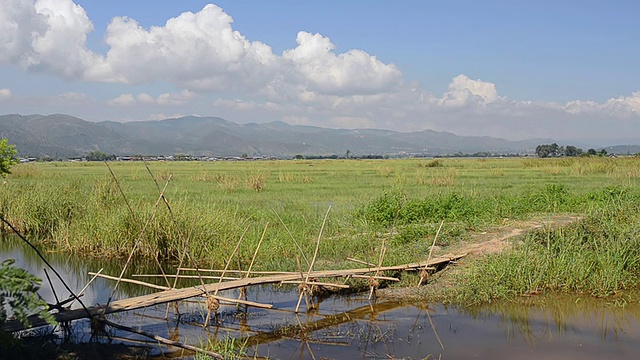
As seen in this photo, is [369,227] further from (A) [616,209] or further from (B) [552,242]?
(A) [616,209]

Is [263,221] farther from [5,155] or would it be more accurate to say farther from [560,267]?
[560,267]

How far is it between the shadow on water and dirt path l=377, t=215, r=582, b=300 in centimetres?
37

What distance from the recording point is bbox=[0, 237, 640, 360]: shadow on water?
6.79 meters

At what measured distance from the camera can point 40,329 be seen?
6.98 meters

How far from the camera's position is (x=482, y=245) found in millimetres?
11156

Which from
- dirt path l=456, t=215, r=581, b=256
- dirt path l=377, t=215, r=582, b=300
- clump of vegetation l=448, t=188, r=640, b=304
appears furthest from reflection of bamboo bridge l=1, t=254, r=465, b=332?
dirt path l=456, t=215, r=581, b=256

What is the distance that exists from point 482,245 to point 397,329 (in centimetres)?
423

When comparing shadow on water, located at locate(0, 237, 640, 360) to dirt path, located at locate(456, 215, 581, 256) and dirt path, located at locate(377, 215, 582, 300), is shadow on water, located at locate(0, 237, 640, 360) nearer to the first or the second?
dirt path, located at locate(377, 215, 582, 300)

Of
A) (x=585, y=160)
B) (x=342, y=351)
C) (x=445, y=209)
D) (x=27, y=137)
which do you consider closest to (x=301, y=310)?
(x=342, y=351)

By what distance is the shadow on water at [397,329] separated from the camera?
6785 millimetres

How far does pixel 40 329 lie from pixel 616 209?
36.9 feet

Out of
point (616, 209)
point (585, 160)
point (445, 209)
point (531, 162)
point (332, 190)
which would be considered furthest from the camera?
point (531, 162)

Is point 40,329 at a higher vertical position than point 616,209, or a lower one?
lower

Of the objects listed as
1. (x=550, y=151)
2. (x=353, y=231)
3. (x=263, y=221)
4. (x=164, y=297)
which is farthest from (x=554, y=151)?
(x=164, y=297)
